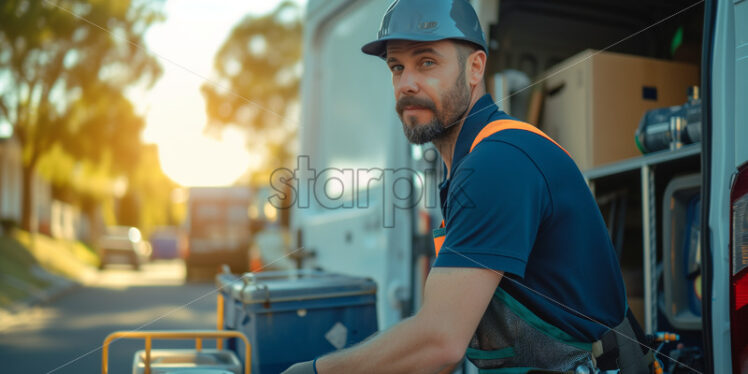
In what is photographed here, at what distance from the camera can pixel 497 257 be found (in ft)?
4.83

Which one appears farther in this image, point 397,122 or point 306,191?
point 306,191

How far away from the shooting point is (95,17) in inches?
680

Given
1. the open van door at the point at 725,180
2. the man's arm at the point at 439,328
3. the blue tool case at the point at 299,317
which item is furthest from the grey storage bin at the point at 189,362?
the open van door at the point at 725,180

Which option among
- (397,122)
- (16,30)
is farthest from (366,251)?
(16,30)

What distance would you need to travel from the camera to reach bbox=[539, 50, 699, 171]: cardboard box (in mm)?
3262

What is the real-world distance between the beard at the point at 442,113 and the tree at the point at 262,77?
22304 mm

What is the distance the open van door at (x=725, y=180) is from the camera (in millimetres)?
1728

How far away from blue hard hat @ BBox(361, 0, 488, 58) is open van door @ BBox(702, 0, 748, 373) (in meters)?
0.67

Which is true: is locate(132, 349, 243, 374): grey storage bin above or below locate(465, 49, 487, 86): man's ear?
below

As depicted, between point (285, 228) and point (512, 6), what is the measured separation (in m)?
18.0

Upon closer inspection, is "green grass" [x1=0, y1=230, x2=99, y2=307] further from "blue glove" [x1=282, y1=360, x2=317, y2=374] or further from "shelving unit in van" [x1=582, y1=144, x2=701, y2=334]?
"blue glove" [x1=282, y1=360, x2=317, y2=374]

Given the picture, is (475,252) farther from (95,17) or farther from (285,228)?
(285,228)

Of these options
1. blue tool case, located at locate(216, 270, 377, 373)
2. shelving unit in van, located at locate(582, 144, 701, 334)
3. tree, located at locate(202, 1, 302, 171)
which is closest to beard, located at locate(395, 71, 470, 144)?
shelving unit in van, located at locate(582, 144, 701, 334)

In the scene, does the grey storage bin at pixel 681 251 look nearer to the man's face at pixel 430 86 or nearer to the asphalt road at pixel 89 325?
the man's face at pixel 430 86
